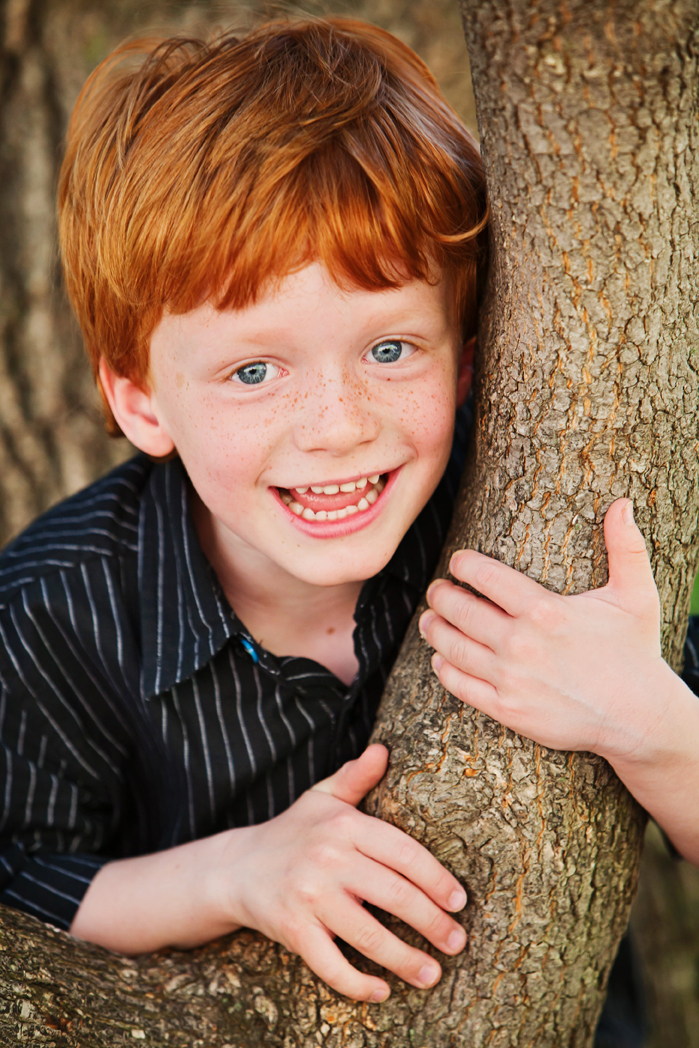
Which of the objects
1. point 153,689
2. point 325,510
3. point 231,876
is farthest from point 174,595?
point 231,876

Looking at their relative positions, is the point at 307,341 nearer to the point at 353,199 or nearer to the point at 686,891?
the point at 353,199

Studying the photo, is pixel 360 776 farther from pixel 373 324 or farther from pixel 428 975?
pixel 373 324

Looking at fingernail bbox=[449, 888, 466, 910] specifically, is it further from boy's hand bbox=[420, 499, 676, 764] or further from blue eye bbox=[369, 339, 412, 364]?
blue eye bbox=[369, 339, 412, 364]

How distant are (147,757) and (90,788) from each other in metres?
0.14

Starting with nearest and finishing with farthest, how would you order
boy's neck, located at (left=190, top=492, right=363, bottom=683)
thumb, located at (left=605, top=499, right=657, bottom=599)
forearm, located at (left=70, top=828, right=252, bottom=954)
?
thumb, located at (left=605, top=499, right=657, bottom=599)
forearm, located at (left=70, top=828, right=252, bottom=954)
boy's neck, located at (left=190, top=492, right=363, bottom=683)

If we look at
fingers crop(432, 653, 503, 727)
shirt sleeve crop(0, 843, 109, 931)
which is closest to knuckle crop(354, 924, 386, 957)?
fingers crop(432, 653, 503, 727)

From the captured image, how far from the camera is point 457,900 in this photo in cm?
138

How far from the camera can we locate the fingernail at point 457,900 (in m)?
1.38

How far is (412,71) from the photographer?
1.63 m

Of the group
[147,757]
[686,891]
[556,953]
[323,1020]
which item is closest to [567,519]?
[556,953]

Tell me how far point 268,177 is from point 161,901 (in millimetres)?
1278

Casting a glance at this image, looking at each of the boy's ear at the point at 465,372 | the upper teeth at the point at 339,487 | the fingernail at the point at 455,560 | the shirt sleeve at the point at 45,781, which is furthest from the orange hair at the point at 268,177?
the shirt sleeve at the point at 45,781

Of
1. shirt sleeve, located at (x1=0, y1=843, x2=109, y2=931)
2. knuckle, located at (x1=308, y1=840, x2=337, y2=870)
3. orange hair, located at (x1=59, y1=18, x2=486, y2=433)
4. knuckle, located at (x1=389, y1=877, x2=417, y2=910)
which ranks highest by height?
orange hair, located at (x1=59, y1=18, x2=486, y2=433)

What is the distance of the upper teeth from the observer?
1535 mm
